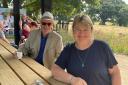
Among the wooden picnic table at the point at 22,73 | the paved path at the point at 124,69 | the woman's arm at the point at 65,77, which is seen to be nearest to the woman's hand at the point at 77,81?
the woman's arm at the point at 65,77

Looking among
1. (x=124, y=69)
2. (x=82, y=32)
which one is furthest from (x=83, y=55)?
(x=124, y=69)

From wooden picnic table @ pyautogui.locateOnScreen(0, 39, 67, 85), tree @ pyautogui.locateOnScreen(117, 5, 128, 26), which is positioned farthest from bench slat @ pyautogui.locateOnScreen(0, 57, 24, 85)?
tree @ pyautogui.locateOnScreen(117, 5, 128, 26)

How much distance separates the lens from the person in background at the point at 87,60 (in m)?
2.63

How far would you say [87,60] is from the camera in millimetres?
2639

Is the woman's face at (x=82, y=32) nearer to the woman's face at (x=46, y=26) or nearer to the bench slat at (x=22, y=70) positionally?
the bench slat at (x=22, y=70)

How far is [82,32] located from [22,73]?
75 centimetres

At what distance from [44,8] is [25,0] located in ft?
66.8

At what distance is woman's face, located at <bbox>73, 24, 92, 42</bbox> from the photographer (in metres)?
2.63

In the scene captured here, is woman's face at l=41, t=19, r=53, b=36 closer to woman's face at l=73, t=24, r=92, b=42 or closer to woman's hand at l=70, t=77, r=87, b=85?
woman's face at l=73, t=24, r=92, b=42

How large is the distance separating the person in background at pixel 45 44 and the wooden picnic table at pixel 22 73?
262 mm

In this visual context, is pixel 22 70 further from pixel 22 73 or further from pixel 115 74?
pixel 115 74

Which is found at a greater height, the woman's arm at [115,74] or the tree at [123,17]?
the woman's arm at [115,74]

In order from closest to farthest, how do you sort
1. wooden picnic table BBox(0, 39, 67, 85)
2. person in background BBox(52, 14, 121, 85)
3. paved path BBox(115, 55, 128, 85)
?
person in background BBox(52, 14, 121, 85), wooden picnic table BBox(0, 39, 67, 85), paved path BBox(115, 55, 128, 85)

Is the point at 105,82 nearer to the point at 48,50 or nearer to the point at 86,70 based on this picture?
the point at 86,70
